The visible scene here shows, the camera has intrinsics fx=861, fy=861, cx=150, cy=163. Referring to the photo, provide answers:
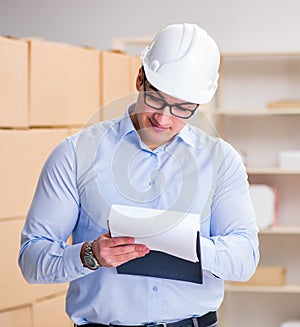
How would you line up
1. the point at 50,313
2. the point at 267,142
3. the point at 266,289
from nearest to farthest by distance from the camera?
the point at 50,313
the point at 266,289
the point at 267,142

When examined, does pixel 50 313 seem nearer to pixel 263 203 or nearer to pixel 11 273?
pixel 11 273

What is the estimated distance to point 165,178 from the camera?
1.69 meters

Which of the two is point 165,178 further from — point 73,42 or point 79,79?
point 73,42

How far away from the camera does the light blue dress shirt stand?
1649mm

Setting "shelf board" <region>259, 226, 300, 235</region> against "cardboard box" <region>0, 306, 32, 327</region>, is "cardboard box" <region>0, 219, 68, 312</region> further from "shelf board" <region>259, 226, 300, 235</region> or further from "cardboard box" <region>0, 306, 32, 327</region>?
"shelf board" <region>259, 226, 300, 235</region>

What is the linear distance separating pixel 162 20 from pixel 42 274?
301cm

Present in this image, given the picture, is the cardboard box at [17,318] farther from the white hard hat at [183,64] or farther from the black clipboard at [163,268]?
the white hard hat at [183,64]

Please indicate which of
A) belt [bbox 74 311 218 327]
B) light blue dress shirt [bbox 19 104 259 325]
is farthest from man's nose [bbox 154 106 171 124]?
belt [bbox 74 311 218 327]

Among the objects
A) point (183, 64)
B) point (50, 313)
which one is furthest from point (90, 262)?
point (50, 313)

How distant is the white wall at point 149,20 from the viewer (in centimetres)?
435

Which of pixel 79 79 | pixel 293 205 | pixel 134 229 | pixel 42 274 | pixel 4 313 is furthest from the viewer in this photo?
pixel 293 205

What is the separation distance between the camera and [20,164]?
2.99 metres

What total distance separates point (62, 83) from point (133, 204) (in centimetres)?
162

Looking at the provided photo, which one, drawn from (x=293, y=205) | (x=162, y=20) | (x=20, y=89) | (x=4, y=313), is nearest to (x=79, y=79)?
(x=20, y=89)
